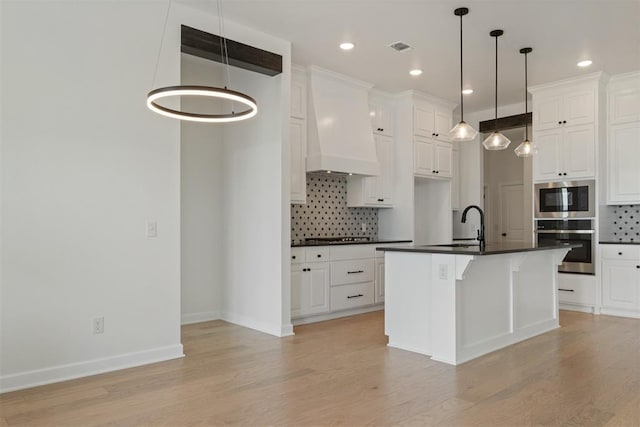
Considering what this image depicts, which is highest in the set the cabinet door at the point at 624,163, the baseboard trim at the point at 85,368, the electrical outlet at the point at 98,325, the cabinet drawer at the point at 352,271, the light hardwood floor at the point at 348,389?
the cabinet door at the point at 624,163

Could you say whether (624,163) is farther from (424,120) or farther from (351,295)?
(351,295)

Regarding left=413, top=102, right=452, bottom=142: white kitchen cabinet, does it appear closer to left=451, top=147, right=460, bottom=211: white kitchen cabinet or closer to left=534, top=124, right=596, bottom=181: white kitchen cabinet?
left=451, top=147, right=460, bottom=211: white kitchen cabinet

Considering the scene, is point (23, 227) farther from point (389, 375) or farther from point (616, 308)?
point (616, 308)

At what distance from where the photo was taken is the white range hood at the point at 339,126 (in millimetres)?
5242

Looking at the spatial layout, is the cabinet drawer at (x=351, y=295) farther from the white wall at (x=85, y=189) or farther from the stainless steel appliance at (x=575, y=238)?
the stainless steel appliance at (x=575, y=238)

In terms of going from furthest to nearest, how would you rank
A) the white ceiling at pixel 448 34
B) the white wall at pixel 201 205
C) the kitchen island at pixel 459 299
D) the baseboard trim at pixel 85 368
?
1. the white wall at pixel 201 205
2. the white ceiling at pixel 448 34
3. the kitchen island at pixel 459 299
4. the baseboard trim at pixel 85 368

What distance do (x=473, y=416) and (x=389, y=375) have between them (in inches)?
31.2

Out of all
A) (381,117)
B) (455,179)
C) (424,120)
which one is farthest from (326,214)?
(455,179)

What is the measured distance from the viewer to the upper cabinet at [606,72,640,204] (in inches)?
215

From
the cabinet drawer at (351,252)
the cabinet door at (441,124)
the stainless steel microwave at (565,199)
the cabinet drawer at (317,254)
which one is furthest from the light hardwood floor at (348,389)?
the cabinet door at (441,124)

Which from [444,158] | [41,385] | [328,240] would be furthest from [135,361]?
[444,158]

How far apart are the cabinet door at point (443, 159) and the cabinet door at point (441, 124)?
101 mm

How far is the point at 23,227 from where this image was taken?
3045 millimetres

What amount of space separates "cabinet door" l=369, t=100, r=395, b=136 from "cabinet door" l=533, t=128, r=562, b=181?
1893mm
